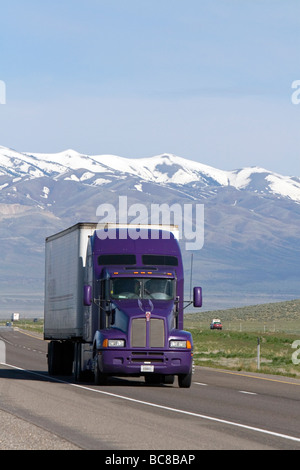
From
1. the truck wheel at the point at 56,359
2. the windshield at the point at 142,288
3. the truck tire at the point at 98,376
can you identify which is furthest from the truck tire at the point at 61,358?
the windshield at the point at 142,288

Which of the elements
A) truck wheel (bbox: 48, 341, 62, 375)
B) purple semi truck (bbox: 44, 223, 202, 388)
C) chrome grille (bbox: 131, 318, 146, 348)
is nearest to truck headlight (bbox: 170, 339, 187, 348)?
purple semi truck (bbox: 44, 223, 202, 388)

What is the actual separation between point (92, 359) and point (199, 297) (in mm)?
3392

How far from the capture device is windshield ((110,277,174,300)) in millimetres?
27375

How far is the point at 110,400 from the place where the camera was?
23.1 m

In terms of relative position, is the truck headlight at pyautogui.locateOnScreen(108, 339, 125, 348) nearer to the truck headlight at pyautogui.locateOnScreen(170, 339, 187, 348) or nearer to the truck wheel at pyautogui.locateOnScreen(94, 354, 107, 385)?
the truck wheel at pyautogui.locateOnScreen(94, 354, 107, 385)

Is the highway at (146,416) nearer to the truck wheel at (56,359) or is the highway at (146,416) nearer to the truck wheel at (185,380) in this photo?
the truck wheel at (185,380)

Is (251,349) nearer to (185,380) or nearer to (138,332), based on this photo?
(185,380)

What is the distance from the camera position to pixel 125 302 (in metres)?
27.1

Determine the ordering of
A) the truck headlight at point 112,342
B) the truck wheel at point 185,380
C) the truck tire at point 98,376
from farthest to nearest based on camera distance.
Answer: the truck wheel at point 185,380
the truck tire at point 98,376
the truck headlight at point 112,342

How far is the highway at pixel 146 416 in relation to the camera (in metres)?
15.4

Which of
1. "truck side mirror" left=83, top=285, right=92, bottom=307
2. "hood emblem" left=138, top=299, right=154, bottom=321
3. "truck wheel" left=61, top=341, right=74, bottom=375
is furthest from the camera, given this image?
"truck wheel" left=61, top=341, right=74, bottom=375

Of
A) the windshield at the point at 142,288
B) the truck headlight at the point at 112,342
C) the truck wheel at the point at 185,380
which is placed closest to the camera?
the truck headlight at the point at 112,342

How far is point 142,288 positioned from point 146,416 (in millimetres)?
8279
